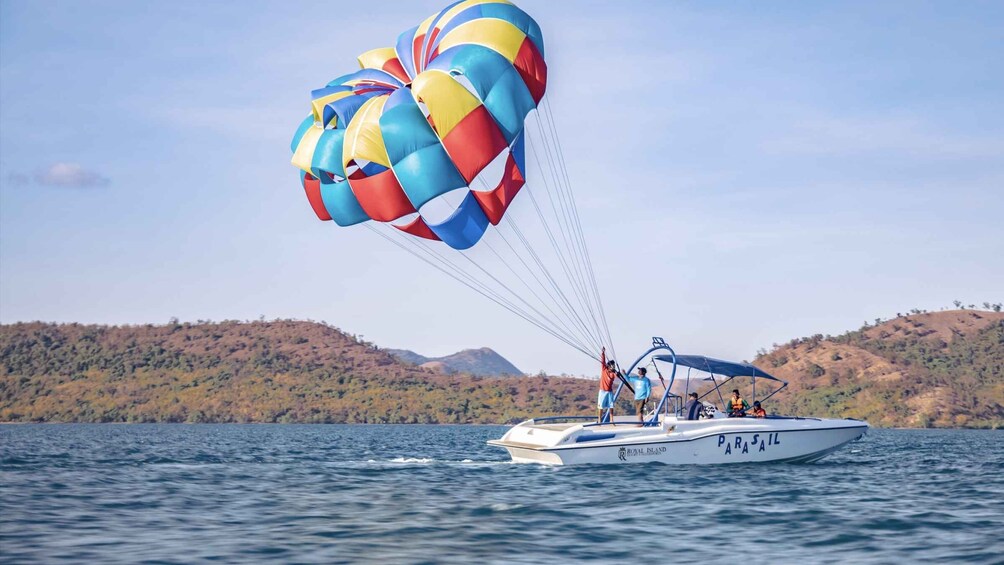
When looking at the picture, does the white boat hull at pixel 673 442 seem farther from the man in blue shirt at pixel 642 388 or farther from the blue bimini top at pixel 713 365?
the blue bimini top at pixel 713 365

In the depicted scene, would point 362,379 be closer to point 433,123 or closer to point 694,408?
point 694,408

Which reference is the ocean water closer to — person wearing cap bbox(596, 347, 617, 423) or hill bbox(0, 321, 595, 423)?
person wearing cap bbox(596, 347, 617, 423)

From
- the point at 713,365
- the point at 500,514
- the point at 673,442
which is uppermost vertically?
the point at 713,365

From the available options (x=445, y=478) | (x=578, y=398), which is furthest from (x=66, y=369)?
(x=445, y=478)

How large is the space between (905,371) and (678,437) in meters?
93.3

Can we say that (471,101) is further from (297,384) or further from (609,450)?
(297,384)

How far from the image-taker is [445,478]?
24281 millimetres

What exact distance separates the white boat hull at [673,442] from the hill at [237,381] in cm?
8795

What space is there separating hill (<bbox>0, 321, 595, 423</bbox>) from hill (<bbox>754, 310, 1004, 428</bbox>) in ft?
82.5

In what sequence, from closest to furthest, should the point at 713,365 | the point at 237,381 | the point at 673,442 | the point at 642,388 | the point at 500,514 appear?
the point at 500,514 → the point at 673,442 → the point at 642,388 → the point at 713,365 → the point at 237,381

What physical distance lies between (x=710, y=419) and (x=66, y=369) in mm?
123461

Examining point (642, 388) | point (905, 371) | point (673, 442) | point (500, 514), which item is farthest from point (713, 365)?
point (905, 371)

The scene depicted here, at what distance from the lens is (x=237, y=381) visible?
13350 cm

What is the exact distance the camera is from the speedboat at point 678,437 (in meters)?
25.4
